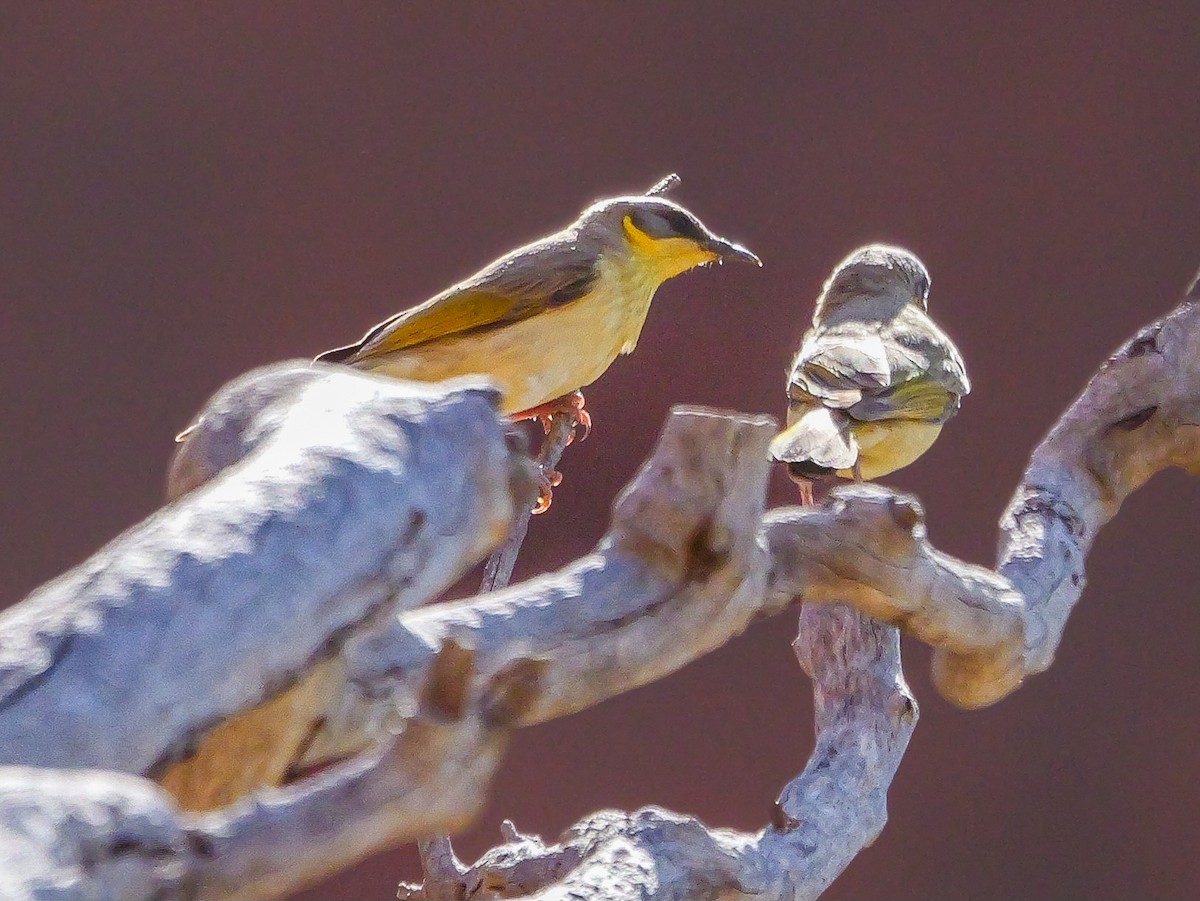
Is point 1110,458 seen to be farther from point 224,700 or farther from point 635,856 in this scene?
point 224,700

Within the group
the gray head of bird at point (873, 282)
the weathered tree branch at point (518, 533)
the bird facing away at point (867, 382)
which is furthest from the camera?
the gray head of bird at point (873, 282)

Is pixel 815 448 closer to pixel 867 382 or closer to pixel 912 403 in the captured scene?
pixel 867 382

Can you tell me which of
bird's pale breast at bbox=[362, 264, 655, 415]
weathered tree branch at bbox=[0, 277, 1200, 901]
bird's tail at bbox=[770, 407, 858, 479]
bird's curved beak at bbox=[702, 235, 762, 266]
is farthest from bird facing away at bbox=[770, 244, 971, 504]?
weathered tree branch at bbox=[0, 277, 1200, 901]

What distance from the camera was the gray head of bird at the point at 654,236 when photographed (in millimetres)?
2699

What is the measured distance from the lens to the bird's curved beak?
2688 mm

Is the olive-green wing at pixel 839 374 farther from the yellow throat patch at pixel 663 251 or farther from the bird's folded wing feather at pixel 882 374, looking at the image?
the yellow throat patch at pixel 663 251

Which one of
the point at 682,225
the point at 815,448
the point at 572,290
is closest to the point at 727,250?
the point at 682,225

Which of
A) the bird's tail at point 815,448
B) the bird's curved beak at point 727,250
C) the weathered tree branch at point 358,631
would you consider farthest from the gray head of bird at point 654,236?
the weathered tree branch at point 358,631

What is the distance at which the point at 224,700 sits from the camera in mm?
868

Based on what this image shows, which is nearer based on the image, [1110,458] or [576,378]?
[1110,458]

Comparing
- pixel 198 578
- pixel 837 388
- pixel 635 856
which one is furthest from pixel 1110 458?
pixel 198 578

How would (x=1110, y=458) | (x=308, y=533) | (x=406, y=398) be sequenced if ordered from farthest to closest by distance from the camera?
1. (x=1110, y=458)
2. (x=406, y=398)
3. (x=308, y=533)

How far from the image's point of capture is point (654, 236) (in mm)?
2719

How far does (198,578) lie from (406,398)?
23 cm
